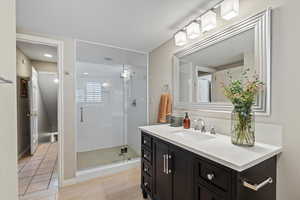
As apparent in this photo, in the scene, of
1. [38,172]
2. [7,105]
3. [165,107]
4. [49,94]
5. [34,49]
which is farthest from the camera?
[49,94]

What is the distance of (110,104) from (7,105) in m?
3.09

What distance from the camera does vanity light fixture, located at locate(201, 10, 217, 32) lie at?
4.58ft

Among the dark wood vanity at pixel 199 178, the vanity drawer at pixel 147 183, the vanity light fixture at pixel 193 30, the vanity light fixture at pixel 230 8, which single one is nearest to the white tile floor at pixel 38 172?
the vanity drawer at pixel 147 183

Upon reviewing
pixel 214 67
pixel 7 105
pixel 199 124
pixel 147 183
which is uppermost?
pixel 214 67

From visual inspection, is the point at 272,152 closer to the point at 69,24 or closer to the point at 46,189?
the point at 69,24

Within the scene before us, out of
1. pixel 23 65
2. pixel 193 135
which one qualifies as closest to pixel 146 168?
pixel 193 135

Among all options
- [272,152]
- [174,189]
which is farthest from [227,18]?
[174,189]

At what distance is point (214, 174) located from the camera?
90 cm

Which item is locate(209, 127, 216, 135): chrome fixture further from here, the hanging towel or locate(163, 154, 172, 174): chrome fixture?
the hanging towel

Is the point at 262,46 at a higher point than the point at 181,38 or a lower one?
lower

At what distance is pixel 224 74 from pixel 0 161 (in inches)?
66.2

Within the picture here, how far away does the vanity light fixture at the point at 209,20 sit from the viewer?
1.40 metres

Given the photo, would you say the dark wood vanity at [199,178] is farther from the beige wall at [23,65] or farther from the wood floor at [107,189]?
the beige wall at [23,65]

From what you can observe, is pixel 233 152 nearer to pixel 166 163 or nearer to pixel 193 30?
pixel 166 163
